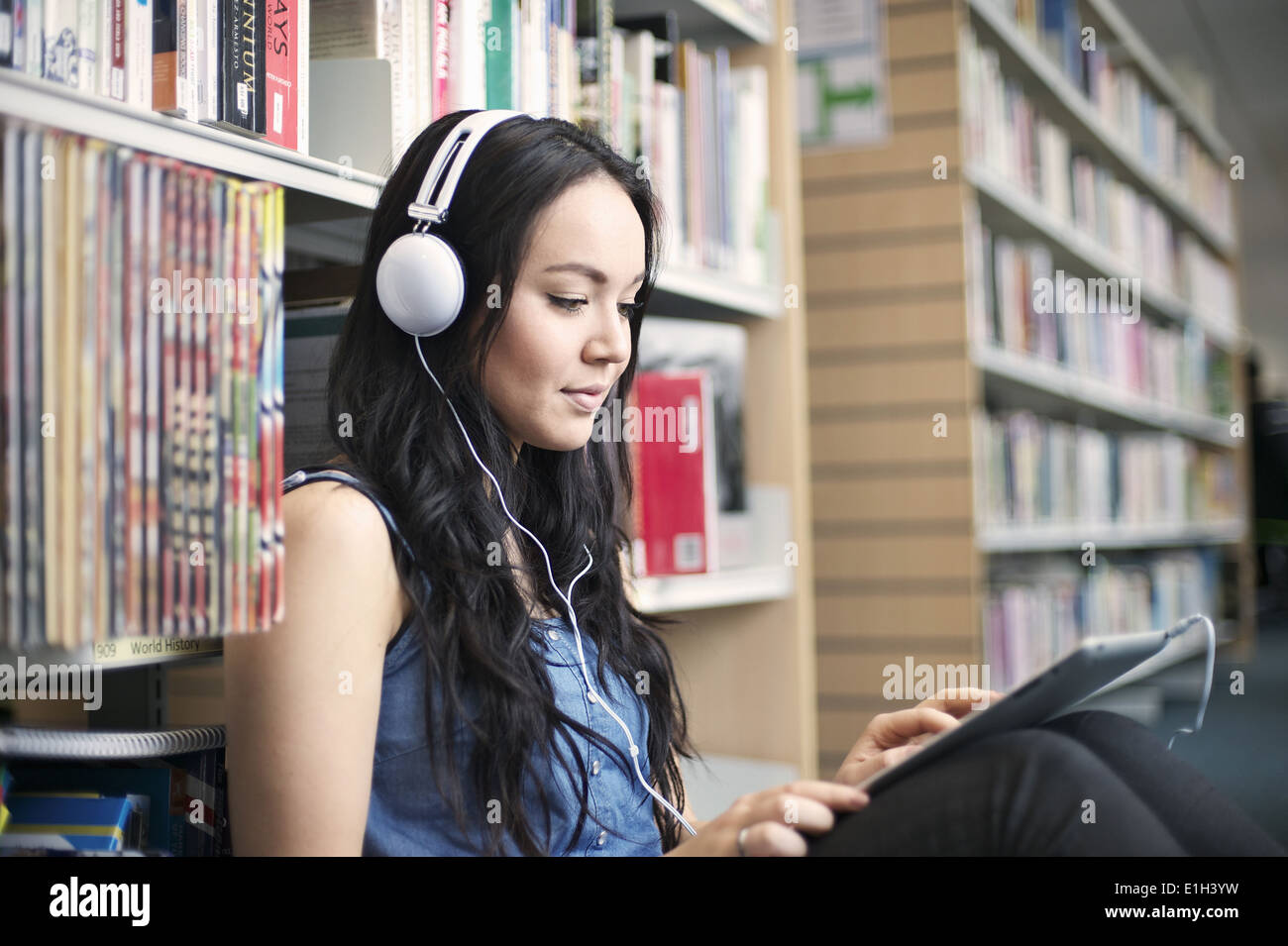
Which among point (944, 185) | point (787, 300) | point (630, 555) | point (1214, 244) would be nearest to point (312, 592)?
point (630, 555)

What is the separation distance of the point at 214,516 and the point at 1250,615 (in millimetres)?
5521

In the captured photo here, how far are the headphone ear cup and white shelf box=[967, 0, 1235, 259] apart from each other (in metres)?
1.87

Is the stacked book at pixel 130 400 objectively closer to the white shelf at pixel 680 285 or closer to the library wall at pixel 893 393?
the white shelf at pixel 680 285

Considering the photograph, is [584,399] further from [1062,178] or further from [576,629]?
[1062,178]

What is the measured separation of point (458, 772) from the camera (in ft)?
2.77

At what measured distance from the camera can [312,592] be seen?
75cm

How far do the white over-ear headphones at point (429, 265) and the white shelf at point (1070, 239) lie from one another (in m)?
1.59

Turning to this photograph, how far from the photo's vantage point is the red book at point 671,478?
1.48 metres

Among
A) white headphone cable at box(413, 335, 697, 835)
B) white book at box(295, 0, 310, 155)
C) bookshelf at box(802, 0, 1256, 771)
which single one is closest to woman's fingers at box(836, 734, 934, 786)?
white headphone cable at box(413, 335, 697, 835)

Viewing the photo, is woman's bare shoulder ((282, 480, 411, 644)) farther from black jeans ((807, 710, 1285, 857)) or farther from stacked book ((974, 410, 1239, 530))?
stacked book ((974, 410, 1239, 530))

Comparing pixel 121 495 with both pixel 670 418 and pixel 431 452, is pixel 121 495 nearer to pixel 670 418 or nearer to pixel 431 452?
pixel 431 452

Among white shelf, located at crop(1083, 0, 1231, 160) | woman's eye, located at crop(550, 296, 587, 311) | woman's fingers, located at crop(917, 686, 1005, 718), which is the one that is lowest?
woman's fingers, located at crop(917, 686, 1005, 718)

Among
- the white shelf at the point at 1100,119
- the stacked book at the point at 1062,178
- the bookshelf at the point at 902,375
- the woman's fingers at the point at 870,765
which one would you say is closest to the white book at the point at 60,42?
the woman's fingers at the point at 870,765

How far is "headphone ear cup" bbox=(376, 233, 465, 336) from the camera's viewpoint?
868 millimetres
